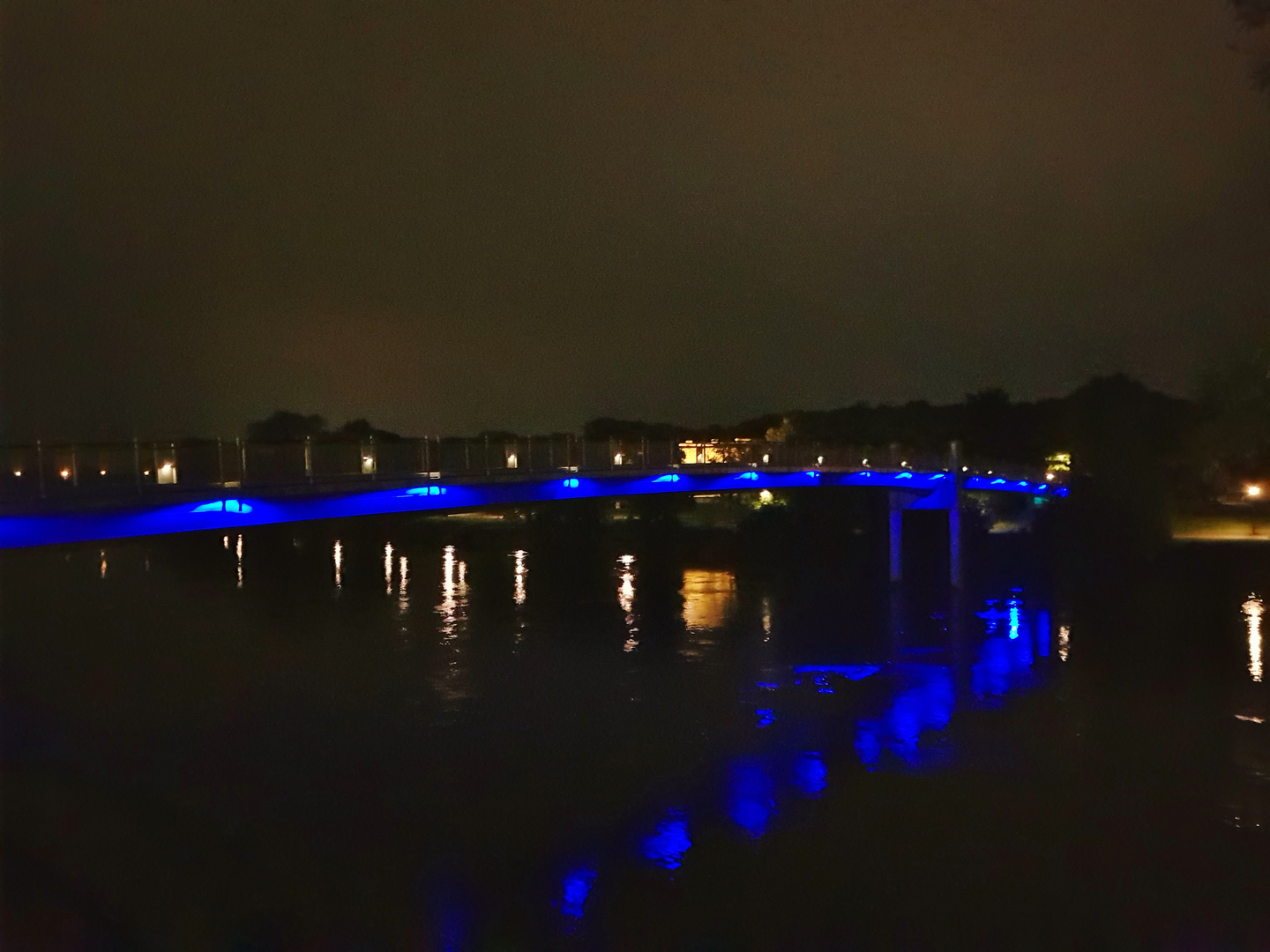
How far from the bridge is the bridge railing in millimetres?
102

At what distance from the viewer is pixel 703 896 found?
15.8m

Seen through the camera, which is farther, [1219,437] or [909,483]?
[909,483]

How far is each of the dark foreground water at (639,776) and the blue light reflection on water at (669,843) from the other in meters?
0.08

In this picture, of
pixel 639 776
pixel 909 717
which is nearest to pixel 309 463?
pixel 639 776

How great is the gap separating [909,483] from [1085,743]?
31.1 metres

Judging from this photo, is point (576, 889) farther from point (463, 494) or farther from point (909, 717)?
point (463, 494)

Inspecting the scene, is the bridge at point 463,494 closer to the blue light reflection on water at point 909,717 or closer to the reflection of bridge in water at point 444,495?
the reflection of bridge in water at point 444,495

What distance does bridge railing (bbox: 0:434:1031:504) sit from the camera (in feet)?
67.7

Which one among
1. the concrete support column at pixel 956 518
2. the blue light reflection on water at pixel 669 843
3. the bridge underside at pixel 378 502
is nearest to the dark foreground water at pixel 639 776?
the blue light reflection on water at pixel 669 843

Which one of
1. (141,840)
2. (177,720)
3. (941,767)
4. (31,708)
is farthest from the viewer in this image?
(31,708)

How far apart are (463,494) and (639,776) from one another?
496 inches

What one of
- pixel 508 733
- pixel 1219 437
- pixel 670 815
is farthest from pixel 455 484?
pixel 1219 437

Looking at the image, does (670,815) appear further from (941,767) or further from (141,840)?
(141,840)

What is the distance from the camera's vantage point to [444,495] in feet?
104
